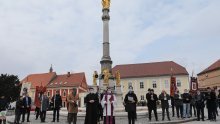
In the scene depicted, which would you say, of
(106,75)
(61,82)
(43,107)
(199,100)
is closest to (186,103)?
(199,100)

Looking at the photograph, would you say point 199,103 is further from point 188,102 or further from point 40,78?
point 40,78

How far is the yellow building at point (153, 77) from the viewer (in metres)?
64.6

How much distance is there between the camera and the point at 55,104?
1697cm

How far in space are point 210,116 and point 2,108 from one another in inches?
429

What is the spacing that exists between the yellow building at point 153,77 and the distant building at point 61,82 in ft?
32.7

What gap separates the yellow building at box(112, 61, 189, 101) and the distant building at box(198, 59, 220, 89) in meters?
9.30

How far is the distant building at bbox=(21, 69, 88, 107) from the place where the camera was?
6825 cm

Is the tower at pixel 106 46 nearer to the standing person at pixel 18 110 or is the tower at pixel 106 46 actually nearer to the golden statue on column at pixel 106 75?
the golden statue on column at pixel 106 75

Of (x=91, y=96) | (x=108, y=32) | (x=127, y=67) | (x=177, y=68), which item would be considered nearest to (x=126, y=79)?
(x=127, y=67)

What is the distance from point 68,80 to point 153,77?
20437 millimetres

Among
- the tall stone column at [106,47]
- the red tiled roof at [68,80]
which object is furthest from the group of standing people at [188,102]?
the red tiled roof at [68,80]

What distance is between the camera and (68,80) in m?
70.5

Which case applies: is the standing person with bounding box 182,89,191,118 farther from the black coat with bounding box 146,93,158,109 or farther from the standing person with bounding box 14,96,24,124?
the standing person with bounding box 14,96,24,124

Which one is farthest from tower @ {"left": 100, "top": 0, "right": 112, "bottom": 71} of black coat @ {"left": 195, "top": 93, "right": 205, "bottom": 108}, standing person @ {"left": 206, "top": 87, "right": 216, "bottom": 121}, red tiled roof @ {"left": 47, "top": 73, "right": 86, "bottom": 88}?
red tiled roof @ {"left": 47, "top": 73, "right": 86, "bottom": 88}
